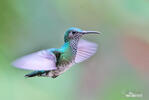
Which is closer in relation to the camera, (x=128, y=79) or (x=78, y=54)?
(x=78, y=54)

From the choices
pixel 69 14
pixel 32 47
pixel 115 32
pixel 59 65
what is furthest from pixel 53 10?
pixel 59 65

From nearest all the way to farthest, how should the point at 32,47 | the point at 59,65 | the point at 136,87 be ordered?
the point at 59,65, the point at 32,47, the point at 136,87

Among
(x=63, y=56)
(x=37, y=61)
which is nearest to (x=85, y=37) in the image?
(x=63, y=56)

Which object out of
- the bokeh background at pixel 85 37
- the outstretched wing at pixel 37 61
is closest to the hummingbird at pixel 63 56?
the outstretched wing at pixel 37 61

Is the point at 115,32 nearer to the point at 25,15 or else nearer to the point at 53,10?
the point at 53,10

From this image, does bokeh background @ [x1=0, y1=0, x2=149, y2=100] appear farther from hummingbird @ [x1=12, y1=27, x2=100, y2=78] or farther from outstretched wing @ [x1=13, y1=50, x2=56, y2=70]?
outstretched wing @ [x1=13, y1=50, x2=56, y2=70]

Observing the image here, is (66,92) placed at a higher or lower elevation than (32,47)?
lower

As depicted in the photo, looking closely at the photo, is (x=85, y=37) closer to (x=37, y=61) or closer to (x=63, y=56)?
(x=63, y=56)
